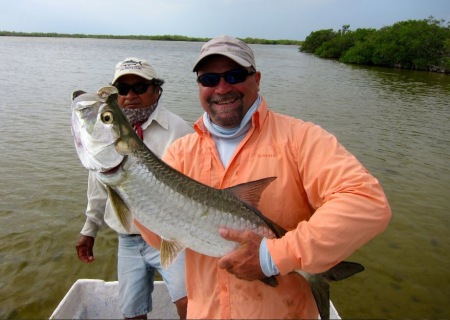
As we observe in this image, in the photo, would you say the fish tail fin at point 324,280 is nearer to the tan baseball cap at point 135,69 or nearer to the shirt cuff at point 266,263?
the shirt cuff at point 266,263

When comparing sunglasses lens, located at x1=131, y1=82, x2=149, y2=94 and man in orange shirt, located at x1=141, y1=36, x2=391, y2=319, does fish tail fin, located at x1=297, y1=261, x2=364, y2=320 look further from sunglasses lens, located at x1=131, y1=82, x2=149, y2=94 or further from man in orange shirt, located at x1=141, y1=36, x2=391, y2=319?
sunglasses lens, located at x1=131, y1=82, x2=149, y2=94

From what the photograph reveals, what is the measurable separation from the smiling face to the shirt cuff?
1.01m

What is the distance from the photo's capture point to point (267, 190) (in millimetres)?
2623

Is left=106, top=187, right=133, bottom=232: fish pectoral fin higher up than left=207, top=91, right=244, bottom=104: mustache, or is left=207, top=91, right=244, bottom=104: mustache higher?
left=207, top=91, right=244, bottom=104: mustache

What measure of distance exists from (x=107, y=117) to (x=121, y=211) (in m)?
0.68

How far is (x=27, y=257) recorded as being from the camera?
22.1 feet

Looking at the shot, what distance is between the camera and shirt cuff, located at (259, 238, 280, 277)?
227 centimetres

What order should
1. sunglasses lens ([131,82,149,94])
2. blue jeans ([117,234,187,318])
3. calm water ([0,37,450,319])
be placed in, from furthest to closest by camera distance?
calm water ([0,37,450,319]), sunglasses lens ([131,82,149,94]), blue jeans ([117,234,187,318])

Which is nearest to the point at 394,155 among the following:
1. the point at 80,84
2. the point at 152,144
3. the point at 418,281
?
the point at 418,281

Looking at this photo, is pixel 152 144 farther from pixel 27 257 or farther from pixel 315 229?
pixel 27 257

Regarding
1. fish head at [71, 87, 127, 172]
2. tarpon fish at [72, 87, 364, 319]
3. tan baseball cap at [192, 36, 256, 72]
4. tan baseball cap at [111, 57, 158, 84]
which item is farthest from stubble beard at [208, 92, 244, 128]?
tan baseball cap at [111, 57, 158, 84]

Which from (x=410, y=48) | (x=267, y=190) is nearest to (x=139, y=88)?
(x=267, y=190)

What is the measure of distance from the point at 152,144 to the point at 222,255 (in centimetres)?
195

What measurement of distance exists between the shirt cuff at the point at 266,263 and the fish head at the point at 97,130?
1131 millimetres
